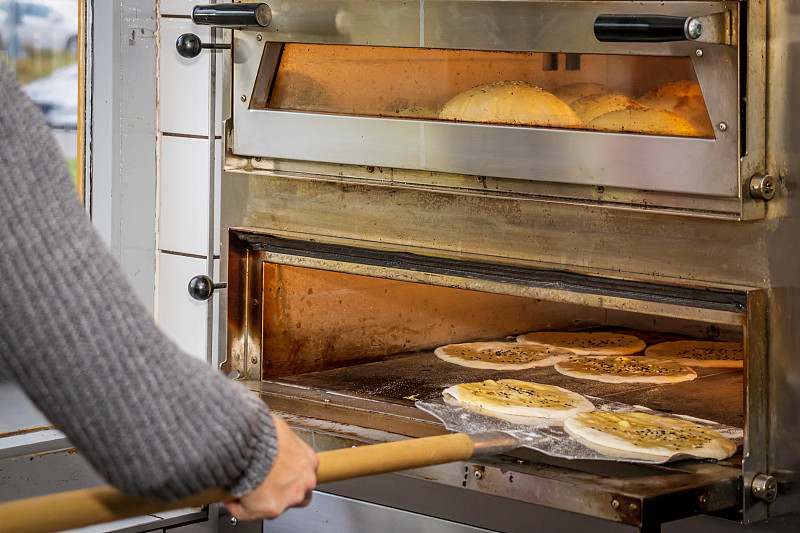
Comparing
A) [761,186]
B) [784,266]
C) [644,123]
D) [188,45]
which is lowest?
[784,266]

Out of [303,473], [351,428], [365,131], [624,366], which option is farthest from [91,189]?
[303,473]

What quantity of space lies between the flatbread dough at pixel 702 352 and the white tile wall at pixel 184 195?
1.12 meters

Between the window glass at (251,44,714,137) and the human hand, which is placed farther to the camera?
the window glass at (251,44,714,137)

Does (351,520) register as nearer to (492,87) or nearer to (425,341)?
(425,341)

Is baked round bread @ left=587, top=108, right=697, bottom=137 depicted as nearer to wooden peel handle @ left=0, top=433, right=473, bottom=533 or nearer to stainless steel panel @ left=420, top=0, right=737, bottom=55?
stainless steel panel @ left=420, top=0, right=737, bottom=55

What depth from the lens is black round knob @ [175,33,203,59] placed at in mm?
2344

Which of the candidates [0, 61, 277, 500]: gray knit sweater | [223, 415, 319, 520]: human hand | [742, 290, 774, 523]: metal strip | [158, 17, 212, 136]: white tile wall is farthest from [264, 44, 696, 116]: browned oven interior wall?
[0, 61, 277, 500]: gray knit sweater

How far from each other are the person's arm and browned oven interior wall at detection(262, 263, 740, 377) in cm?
126

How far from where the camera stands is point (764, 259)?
1.71 meters

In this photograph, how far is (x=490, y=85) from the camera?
77.7 inches

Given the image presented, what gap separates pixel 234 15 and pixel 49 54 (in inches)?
20.3

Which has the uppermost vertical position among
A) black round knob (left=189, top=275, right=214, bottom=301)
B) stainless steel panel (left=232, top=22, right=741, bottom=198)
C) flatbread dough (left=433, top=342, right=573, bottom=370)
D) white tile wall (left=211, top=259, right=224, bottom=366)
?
stainless steel panel (left=232, top=22, right=741, bottom=198)

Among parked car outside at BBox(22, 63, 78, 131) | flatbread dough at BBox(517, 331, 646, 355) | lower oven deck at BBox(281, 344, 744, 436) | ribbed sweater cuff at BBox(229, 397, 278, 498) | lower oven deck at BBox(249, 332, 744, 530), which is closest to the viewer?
ribbed sweater cuff at BBox(229, 397, 278, 498)

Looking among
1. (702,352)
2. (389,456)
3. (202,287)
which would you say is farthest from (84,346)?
(702,352)
